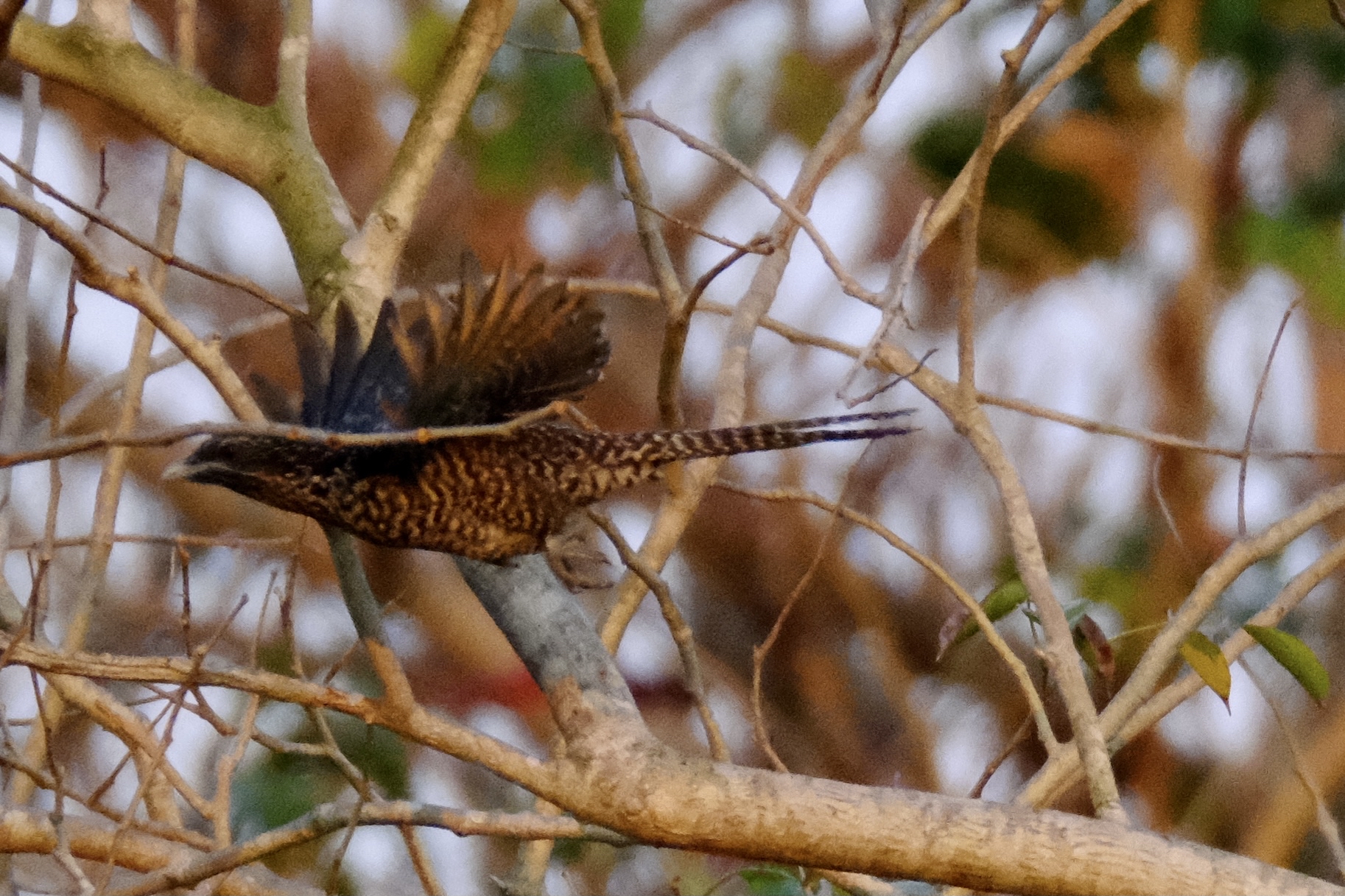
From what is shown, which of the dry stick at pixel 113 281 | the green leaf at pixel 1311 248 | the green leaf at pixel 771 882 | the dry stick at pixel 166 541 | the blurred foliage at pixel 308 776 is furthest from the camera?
the green leaf at pixel 1311 248

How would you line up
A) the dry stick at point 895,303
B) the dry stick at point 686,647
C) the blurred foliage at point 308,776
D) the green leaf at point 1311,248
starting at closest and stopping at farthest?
1. the dry stick at point 895,303
2. the dry stick at point 686,647
3. the blurred foliage at point 308,776
4. the green leaf at point 1311,248

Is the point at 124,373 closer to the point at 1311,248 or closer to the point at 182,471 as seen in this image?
the point at 182,471

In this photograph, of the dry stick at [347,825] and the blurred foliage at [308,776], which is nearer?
the dry stick at [347,825]

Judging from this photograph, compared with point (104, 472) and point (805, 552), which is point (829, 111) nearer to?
point (805, 552)

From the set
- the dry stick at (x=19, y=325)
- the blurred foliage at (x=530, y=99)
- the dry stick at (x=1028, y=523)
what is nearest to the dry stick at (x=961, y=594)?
the dry stick at (x=1028, y=523)

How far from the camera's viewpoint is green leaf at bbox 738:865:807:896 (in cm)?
149

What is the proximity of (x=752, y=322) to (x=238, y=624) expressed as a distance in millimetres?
2298

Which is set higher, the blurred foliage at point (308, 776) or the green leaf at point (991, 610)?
the blurred foliage at point (308, 776)

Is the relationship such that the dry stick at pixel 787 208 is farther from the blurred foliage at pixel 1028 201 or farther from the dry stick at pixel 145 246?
the blurred foliage at pixel 1028 201

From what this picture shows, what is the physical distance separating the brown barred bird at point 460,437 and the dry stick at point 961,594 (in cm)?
7

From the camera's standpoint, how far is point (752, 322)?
1.48m

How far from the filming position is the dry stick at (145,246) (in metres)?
0.98

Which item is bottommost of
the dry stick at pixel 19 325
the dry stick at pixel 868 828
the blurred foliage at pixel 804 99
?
the dry stick at pixel 868 828

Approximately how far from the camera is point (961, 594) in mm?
1276
